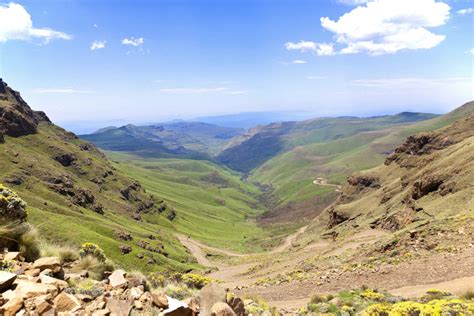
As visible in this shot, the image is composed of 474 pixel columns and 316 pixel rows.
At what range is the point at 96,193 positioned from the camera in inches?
7830

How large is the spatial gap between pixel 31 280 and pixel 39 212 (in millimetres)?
118107

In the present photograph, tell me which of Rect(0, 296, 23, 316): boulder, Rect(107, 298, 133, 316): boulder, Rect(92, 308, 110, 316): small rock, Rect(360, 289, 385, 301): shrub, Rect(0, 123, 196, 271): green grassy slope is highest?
Rect(0, 296, 23, 316): boulder

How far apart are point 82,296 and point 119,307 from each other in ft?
5.32

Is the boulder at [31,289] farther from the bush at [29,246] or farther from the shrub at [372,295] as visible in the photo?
the shrub at [372,295]

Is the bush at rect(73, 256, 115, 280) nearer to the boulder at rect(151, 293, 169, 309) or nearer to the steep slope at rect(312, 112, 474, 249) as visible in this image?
the boulder at rect(151, 293, 169, 309)

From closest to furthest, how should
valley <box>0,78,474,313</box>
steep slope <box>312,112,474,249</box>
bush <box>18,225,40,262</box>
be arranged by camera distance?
bush <box>18,225,40,262</box> < valley <box>0,78,474,313</box> < steep slope <box>312,112,474,249</box>

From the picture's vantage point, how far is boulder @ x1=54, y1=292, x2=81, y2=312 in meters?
10.8

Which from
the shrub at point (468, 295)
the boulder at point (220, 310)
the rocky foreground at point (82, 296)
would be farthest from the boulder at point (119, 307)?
the shrub at point (468, 295)

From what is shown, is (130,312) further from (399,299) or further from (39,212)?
(39,212)

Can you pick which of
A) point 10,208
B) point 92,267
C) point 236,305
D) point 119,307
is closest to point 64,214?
point 10,208

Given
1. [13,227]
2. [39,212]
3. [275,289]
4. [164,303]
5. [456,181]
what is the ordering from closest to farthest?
[164,303] → [13,227] → [275,289] → [456,181] → [39,212]

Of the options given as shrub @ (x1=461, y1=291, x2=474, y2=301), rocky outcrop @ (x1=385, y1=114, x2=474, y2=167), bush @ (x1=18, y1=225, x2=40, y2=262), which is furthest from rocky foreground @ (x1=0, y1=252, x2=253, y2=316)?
rocky outcrop @ (x1=385, y1=114, x2=474, y2=167)

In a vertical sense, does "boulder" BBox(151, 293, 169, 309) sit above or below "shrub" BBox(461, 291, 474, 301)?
above

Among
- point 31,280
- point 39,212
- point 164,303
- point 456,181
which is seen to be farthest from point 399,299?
point 39,212
